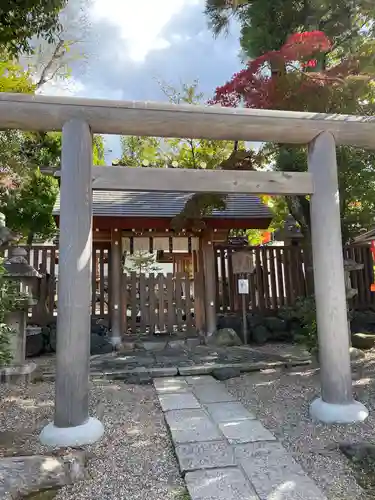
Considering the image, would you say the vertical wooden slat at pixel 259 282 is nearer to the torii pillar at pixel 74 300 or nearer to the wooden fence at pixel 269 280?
the wooden fence at pixel 269 280

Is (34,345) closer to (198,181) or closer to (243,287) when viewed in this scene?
(243,287)

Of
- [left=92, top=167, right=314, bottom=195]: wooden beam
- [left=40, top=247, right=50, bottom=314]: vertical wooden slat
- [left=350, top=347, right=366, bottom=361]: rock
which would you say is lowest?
[left=350, top=347, right=366, bottom=361]: rock

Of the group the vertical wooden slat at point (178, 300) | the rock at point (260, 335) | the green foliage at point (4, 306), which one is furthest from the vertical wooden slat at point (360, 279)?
the green foliage at point (4, 306)

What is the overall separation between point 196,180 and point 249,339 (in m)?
5.41

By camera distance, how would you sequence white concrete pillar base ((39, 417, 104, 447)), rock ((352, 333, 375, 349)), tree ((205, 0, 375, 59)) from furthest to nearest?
1. rock ((352, 333, 375, 349))
2. tree ((205, 0, 375, 59))
3. white concrete pillar base ((39, 417, 104, 447))

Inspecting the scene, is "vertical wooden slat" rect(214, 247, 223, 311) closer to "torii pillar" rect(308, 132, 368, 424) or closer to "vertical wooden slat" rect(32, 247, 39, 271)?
"vertical wooden slat" rect(32, 247, 39, 271)

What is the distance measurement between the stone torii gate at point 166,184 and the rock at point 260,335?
4399 mm

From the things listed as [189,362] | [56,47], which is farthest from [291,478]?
[56,47]

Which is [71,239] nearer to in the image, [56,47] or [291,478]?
[291,478]

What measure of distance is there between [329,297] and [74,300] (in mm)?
2632

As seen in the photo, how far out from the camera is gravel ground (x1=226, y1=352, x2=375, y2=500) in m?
2.52

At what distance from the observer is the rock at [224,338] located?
25.1 feet

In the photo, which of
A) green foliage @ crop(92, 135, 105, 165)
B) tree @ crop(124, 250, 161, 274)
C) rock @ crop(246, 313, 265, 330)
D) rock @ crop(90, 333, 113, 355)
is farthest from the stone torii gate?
tree @ crop(124, 250, 161, 274)

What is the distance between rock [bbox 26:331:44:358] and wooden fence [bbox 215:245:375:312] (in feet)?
13.2
